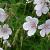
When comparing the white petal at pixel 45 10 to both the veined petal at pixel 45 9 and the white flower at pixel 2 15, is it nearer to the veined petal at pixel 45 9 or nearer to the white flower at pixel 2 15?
the veined petal at pixel 45 9

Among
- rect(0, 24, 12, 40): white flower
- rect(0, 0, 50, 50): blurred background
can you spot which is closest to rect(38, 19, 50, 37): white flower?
rect(0, 0, 50, 50): blurred background

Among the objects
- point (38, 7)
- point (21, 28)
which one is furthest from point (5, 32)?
point (38, 7)

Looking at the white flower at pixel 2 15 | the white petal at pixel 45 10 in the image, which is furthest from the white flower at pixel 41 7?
the white flower at pixel 2 15

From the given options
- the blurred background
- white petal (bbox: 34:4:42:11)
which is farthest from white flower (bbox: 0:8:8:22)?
white petal (bbox: 34:4:42:11)

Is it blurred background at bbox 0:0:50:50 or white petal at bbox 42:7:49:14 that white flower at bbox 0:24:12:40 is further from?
white petal at bbox 42:7:49:14

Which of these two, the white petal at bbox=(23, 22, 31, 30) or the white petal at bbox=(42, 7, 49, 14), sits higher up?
the white petal at bbox=(42, 7, 49, 14)

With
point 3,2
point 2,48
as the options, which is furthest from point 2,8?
point 2,48

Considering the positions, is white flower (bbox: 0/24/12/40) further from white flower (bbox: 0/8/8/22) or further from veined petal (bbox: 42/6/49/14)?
veined petal (bbox: 42/6/49/14)

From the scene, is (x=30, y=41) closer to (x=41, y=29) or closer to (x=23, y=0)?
(x=41, y=29)

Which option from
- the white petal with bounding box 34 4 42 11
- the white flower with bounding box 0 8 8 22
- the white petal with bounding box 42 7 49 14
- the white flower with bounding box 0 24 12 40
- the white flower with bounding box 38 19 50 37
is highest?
the white petal with bounding box 34 4 42 11

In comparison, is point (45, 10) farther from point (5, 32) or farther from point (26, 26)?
point (5, 32)
